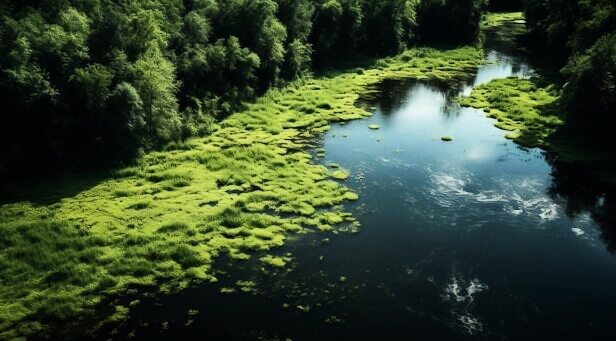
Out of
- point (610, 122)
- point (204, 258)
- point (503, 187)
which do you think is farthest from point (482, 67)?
point (204, 258)

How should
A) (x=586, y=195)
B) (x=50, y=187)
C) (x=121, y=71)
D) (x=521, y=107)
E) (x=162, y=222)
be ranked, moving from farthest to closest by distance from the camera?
1. (x=521, y=107)
2. (x=121, y=71)
3. (x=586, y=195)
4. (x=50, y=187)
5. (x=162, y=222)

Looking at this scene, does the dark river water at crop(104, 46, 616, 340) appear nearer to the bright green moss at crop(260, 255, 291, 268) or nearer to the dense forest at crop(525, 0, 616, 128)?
the bright green moss at crop(260, 255, 291, 268)

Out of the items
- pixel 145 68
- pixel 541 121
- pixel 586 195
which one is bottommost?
pixel 586 195

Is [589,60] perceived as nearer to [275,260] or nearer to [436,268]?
[436,268]

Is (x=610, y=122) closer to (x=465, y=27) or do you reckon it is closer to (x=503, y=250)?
(x=503, y=250)

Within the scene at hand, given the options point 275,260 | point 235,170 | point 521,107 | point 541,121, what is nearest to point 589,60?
point 541,121

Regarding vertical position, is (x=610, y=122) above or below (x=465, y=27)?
below
